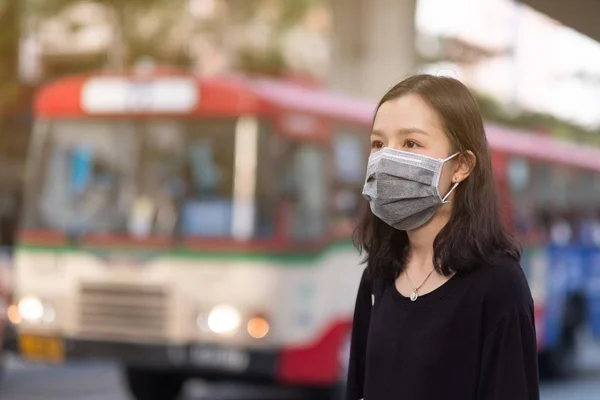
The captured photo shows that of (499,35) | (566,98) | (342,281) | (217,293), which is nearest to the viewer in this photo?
(217,293)

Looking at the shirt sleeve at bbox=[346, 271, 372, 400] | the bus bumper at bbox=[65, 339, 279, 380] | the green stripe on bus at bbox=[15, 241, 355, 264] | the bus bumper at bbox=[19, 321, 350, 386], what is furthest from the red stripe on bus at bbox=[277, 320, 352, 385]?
the shirt sleeve at bbox=[346, 271, 372, 400]

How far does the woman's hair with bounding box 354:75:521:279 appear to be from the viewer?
282cm

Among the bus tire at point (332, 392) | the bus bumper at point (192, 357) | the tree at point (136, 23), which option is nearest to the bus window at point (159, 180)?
the bus bumper at point (192, 357)

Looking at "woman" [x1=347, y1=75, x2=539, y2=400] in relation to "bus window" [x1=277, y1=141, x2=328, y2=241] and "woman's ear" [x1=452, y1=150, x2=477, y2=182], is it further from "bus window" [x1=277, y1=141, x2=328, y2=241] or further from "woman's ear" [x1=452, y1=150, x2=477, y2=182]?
"bus window" [x1=277, y1=141, x2=328, y2=241]

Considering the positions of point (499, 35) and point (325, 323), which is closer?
point (325, 323)

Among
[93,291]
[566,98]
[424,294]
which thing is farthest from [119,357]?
[566,98]

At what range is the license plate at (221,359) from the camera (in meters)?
9.44

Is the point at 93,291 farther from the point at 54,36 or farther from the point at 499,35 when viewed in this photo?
the point at 54,36

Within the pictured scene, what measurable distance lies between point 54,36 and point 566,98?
17455 mm

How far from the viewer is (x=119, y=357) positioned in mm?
9797

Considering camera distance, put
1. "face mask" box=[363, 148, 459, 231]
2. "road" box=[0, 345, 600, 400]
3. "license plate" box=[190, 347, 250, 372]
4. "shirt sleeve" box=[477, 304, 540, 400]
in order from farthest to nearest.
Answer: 1. "road" box=[0, 345, 600, 400]
2. "license plate" box=[190, 347, 250, 372]
3. "face mask" box=[363, 148, 459, 231]
4. "shirt sleeve" box=[477, 304, 540, 400]

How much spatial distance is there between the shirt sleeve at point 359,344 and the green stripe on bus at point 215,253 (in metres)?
6.57

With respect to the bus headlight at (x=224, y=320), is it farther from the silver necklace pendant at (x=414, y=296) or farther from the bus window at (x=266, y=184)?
the silver necklace pendant at (x=414, y=296)

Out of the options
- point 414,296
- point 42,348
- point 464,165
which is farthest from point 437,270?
point 42,348
